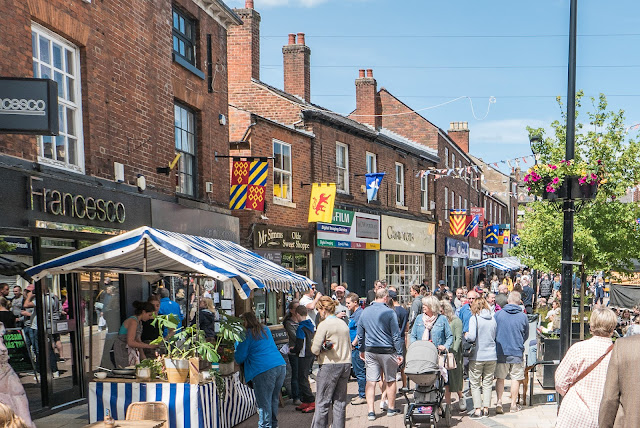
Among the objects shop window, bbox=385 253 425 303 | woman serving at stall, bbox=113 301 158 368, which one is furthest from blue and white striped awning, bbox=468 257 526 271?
woman serving at stall, bbox=113 301 158 368

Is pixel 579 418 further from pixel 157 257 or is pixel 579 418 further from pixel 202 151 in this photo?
pixel 202 151

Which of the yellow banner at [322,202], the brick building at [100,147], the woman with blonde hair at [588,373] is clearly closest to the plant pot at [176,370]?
the brick building at [100,147]

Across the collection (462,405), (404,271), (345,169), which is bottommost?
(404,271)

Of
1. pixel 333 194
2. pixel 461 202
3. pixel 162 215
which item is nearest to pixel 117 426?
pixel 162 215

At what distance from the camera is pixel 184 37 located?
14.9 meters

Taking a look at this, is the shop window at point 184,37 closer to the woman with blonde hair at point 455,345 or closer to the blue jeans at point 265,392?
the woman with blonde hair at point 455,345

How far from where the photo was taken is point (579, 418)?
229 inches

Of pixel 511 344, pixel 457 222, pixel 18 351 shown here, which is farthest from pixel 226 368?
pixel 457 222

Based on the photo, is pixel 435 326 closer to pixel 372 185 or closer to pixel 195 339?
pixel 195 339

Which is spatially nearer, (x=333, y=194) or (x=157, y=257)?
(x=157, y=257)

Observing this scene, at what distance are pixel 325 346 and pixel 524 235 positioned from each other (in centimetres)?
1033

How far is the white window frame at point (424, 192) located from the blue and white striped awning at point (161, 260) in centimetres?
2196

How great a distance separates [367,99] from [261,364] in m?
22.3

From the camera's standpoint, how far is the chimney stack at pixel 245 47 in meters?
20.7
